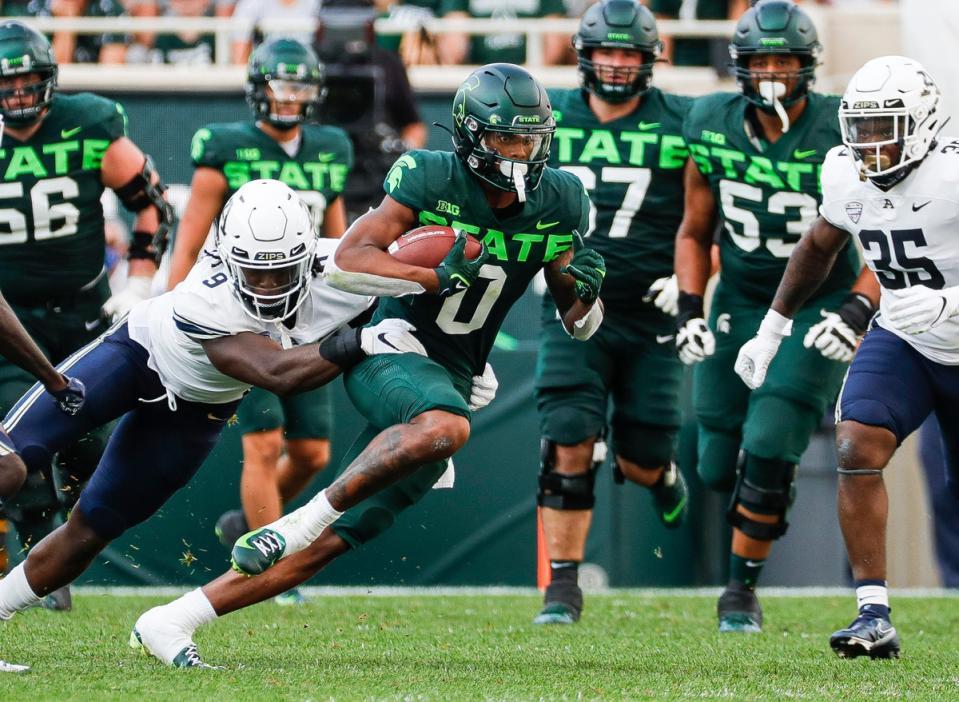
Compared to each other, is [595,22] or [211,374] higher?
[595,22]

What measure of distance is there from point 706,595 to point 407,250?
3.20 metres

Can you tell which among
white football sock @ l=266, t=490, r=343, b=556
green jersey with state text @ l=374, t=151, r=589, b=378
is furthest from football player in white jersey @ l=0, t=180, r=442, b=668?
white football sock @ l=266, t=490, r=343, b=556

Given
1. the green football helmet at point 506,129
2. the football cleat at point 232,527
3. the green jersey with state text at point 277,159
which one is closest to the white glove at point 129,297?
the green jersey with state text at point 277,159

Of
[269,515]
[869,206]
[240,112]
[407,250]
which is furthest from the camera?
[240,112]

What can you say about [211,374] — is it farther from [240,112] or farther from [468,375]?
[240,112]

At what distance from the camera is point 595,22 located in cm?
623

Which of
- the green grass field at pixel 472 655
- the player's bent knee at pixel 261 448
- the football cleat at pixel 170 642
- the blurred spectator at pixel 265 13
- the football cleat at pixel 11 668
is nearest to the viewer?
the green grass field at pixel 472 655

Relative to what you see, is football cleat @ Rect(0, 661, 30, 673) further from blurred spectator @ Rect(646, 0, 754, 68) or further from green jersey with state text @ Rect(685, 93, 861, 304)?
blurred spectator @ Rect(646, 0, 754, 68)

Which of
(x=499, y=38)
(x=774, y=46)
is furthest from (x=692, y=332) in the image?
(x=499, y=38)

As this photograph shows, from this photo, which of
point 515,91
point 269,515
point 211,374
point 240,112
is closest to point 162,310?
point 211,374

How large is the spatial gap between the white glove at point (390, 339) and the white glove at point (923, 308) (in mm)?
1387

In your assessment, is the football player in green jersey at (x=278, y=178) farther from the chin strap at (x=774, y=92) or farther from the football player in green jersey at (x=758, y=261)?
the chin strap at (x=774, y=92)

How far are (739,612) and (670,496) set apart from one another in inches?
30.0

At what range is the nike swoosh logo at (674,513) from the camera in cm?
668
